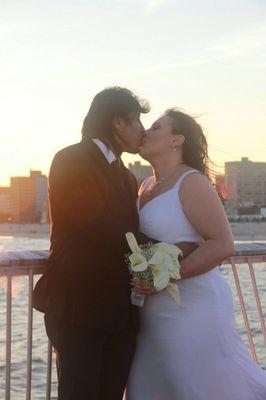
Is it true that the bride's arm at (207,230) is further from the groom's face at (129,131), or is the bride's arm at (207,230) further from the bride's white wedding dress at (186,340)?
the groom's face at (129,131)

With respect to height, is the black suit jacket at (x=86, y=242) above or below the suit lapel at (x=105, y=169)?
below

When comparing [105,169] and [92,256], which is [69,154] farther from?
[92,256]

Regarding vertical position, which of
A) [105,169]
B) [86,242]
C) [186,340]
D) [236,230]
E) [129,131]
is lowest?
[186,340]

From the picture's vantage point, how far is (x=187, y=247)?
3951mm

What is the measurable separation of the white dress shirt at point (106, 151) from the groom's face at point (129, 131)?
0.12 meters

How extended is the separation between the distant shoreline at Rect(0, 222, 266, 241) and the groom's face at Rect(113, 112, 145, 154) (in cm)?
7565

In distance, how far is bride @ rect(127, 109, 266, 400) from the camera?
3.93m

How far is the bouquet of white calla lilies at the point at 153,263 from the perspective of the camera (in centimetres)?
351

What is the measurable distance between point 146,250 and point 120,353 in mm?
595

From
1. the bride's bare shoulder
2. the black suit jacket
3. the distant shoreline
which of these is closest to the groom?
the black suit jacket

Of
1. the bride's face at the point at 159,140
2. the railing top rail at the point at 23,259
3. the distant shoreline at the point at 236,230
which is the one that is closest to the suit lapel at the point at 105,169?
the bride's face at the point at 159,140

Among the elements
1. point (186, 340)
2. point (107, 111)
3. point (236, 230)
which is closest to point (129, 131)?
point (107, 111)

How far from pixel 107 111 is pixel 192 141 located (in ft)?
2.07

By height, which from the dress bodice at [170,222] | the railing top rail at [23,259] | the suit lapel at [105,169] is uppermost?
the suit lapel at [105,169]
